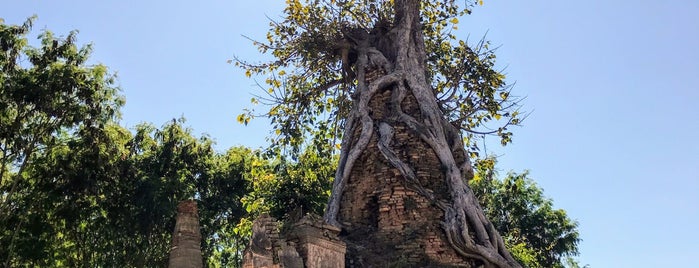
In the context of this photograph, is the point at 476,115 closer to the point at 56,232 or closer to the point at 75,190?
the point at 75,190

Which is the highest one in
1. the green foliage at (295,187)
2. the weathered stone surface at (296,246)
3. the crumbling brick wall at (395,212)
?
the green foliage at (295,187)

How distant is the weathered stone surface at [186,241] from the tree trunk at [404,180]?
1891mm

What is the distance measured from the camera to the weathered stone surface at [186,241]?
6934 millimetres

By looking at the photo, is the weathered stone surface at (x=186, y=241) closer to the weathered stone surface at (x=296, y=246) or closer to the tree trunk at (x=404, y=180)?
the weathered stone surface at (x=296, y=246)

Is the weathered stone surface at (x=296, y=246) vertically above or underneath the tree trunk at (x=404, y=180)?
underneath

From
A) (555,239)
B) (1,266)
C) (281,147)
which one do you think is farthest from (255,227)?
(555,239)

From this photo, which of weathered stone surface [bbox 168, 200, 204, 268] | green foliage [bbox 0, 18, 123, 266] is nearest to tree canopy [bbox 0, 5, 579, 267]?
green foliage [bbox 0, 18, 123, 266]

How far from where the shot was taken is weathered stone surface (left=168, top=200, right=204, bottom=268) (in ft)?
22.8

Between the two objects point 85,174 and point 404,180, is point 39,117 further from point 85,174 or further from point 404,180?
point 404,180

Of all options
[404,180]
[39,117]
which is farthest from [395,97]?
[39,117]

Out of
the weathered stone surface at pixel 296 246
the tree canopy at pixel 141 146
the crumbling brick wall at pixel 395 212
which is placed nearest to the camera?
the weathered stone surface at pixel 296 246

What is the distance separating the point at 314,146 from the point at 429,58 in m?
3.13

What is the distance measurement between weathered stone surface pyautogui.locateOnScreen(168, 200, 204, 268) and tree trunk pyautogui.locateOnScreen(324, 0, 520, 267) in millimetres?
1891

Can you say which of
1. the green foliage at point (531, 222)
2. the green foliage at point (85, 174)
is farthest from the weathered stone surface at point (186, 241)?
the green foliage at point (531, 222)
